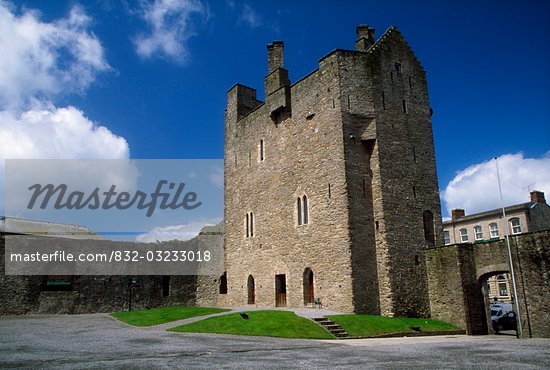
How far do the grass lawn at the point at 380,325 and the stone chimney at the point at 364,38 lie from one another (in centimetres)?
1426

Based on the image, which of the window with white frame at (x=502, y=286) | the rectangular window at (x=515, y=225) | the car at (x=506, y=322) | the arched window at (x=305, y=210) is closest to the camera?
the arched window at (x=305, y=210)

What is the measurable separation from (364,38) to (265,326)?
1655 centimetres

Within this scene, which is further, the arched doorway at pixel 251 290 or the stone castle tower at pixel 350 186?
the arched doorway at pixel 251 290

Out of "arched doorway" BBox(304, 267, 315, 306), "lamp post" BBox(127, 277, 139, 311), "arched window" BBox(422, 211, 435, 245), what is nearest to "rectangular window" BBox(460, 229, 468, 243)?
"arched window" BBox(422, 211, 435, 245)

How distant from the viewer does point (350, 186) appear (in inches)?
863

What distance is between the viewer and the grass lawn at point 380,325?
17.2m

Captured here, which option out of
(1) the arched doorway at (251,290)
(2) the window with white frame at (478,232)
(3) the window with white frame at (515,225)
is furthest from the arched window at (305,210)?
(2) the window with white frame at (478,232)

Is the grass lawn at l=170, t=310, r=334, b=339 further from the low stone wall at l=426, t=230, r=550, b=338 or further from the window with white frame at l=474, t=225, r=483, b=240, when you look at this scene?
the window with white frame at l=474, t=225, r=483, b=240

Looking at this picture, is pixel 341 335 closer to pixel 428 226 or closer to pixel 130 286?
pixel 428 226

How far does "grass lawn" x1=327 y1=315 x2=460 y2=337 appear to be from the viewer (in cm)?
1725

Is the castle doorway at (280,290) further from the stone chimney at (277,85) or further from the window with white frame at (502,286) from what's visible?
the window with white frame at (502,286)

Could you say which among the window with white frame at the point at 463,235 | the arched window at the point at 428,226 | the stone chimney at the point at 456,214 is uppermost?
the stone chimney at the point at 456,214

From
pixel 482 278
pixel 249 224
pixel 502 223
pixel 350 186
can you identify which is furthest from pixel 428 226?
pixel 502 223

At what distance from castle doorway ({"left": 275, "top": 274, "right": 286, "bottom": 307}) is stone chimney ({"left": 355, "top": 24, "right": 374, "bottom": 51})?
13327mm
